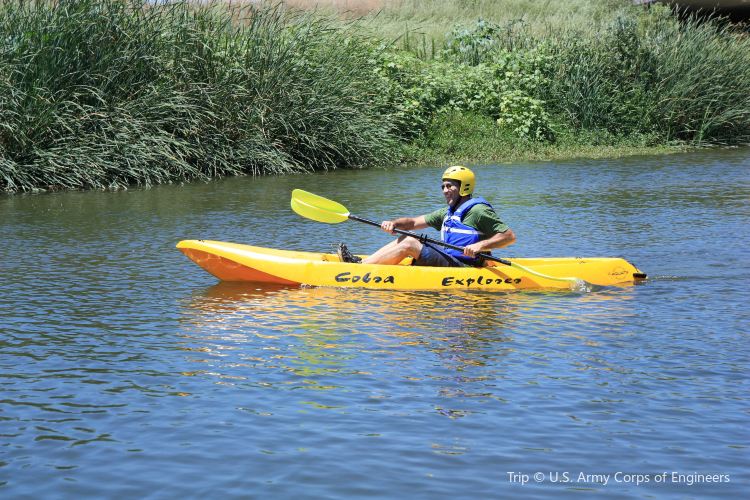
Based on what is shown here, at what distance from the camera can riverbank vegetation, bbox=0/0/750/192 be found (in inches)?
575

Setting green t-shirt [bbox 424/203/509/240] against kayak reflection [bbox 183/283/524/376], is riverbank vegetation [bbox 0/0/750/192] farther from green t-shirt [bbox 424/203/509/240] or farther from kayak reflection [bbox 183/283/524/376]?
green t-shirt [bbox 424/203/509/240]

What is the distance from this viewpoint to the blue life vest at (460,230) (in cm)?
875

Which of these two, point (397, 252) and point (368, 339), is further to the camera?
point (397, 252)

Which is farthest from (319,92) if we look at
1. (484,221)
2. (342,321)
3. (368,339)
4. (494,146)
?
(368,339)

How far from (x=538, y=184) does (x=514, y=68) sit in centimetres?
664

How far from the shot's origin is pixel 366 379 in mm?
6051

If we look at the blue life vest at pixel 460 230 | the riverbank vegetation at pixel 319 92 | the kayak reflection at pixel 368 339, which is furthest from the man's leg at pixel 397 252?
the riverbank vegetation at pixel 319 92

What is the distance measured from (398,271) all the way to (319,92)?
29.4 feet

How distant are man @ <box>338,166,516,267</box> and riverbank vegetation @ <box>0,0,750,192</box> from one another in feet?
22.6

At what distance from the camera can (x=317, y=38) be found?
1784 centimetres

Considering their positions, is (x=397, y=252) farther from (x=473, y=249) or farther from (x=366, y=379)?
(x=366, y=379)

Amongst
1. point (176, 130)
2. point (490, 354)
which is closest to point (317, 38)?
point (176, 130)

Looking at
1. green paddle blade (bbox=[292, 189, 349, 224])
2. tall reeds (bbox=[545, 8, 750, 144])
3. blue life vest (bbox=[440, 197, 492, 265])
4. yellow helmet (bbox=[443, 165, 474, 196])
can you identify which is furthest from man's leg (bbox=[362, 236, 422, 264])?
tall reeds (bbox=[545, 8, 750, 144])

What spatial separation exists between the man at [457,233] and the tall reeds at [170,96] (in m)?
6.88
